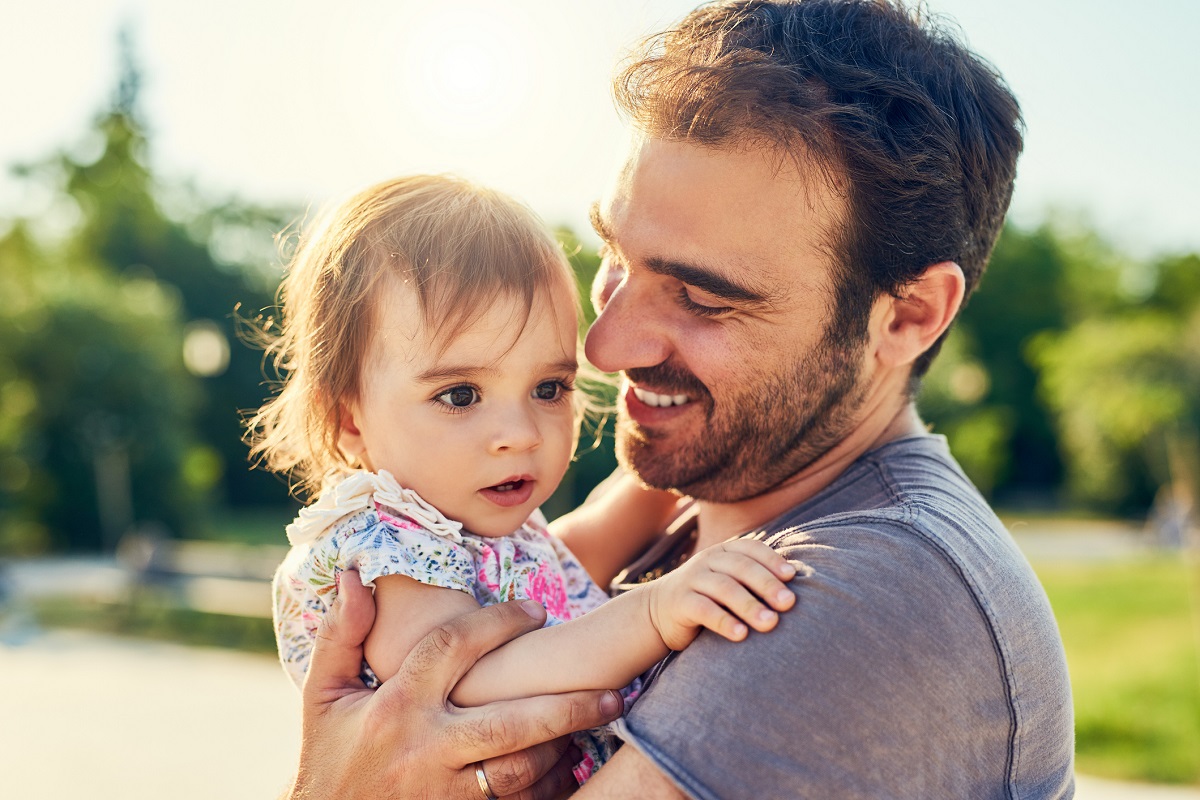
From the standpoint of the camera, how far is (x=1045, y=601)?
1736 mm

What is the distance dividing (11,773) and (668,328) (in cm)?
683

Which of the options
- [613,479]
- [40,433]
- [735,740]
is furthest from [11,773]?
[40,433]

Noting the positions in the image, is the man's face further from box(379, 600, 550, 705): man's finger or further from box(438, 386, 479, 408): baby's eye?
box(379, 600, 550, 705): man's finger

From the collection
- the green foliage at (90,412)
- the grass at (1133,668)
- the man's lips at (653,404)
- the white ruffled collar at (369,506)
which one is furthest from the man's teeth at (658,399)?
the green foliage at (90,412)

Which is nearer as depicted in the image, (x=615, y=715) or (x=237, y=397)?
(x=615, y=715)

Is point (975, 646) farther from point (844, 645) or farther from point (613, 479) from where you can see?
point (613, 479)

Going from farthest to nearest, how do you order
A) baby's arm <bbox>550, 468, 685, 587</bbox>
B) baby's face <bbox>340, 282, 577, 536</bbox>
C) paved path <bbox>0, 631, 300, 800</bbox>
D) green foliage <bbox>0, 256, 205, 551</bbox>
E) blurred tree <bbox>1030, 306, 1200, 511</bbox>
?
blurred tree <bbox>1030, 306, 1200, 511</bbox>
green foliage <bbox>0, 256, 205, 551</bbox>
paved path <bbox>0, 631, 300, 800</bbox>
baby's arm <bbox>550, 468, 685, 587</bbox>
baby's face <bbox>340, 282, 577, 536</bbox>

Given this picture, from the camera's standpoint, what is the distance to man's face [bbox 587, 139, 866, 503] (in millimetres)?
2006

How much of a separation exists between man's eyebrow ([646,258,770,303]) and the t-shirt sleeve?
0.64 m

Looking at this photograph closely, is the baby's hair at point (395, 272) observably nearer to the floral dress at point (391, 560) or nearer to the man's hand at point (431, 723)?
the floral dress at point (391, 560)

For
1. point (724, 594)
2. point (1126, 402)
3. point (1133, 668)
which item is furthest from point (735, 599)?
point (1126, 402)

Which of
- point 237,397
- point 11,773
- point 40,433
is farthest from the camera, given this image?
point 237,397

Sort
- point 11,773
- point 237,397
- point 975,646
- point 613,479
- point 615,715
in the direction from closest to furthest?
1. point 975,646
2. point 615,715
3. point 613,479
4. point 11,773
5. point 237,397

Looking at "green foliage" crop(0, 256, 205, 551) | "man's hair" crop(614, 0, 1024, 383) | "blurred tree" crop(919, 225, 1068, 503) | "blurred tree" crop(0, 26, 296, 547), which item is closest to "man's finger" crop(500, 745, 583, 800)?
"man's hair" crop(614, 0, 1024, 383)
